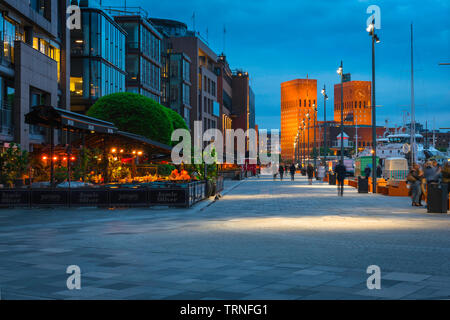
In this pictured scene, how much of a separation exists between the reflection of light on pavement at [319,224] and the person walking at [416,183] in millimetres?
5715

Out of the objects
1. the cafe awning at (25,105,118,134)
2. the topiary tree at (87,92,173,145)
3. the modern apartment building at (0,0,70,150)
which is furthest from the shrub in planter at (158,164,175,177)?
the cafe awning at (25,105,118,134)

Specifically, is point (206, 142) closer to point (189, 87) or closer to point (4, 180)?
point (189, 87)

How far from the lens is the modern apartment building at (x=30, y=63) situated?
35.2 metres

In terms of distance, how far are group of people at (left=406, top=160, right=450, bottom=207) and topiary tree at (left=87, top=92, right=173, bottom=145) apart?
106 feet

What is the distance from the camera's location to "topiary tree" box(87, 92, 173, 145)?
1990 inches

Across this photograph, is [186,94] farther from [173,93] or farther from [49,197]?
[49,197]

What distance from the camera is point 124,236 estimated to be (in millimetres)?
13609

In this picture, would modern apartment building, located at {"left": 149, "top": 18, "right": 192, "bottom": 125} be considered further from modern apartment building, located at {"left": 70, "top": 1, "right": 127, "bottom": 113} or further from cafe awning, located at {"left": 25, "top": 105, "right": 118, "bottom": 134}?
cafe awning, located at {"left": 25, "top": 105, "right": 118, "bottom": 134}

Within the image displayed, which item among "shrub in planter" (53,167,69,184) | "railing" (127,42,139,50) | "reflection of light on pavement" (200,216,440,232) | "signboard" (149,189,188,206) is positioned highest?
"railing" (127,42,139,50)

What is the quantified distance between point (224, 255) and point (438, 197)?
1196cm
